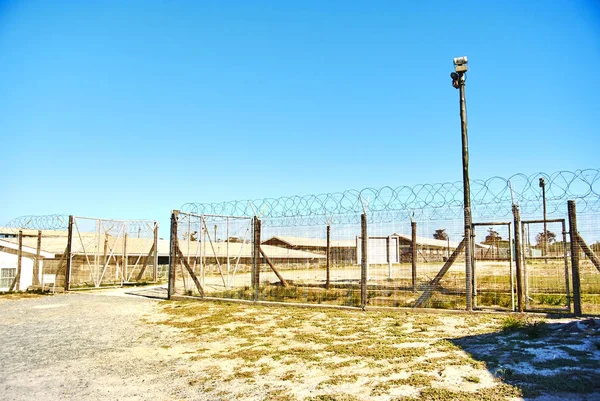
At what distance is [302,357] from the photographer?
6.93 m

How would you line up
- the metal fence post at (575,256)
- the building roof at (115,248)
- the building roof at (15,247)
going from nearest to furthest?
the metal fence post at (575,256) < the building roof at (15,247) < the building roof at (115,248)

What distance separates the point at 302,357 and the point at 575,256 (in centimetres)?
700

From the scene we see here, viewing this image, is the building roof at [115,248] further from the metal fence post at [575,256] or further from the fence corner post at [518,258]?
the metal fence post at [575,256]

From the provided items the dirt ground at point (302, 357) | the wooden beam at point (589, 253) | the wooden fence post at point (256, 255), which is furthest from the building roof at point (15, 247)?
the wooden beam at point (589, 253)

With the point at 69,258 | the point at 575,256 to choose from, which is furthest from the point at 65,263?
the point at 575,256

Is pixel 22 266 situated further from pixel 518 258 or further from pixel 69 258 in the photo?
pixel 518 258

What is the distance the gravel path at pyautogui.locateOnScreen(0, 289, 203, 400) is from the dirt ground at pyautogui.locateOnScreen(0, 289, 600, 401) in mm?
24

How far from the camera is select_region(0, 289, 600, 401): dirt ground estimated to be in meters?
5.37

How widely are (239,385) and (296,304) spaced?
6841 mm

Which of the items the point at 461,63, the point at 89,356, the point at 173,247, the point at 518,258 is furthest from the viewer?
the point at 173,247

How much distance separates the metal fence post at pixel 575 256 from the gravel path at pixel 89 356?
8605mm

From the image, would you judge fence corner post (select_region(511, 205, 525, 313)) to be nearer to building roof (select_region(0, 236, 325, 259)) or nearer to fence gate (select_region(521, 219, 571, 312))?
fence gate (select_region(521, 219, 571, 312))

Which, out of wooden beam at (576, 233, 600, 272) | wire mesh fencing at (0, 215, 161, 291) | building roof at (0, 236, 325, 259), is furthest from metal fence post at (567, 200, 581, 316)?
wire mesh fencing at (0, 215, 161, 291)

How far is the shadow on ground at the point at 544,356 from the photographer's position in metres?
5.09
